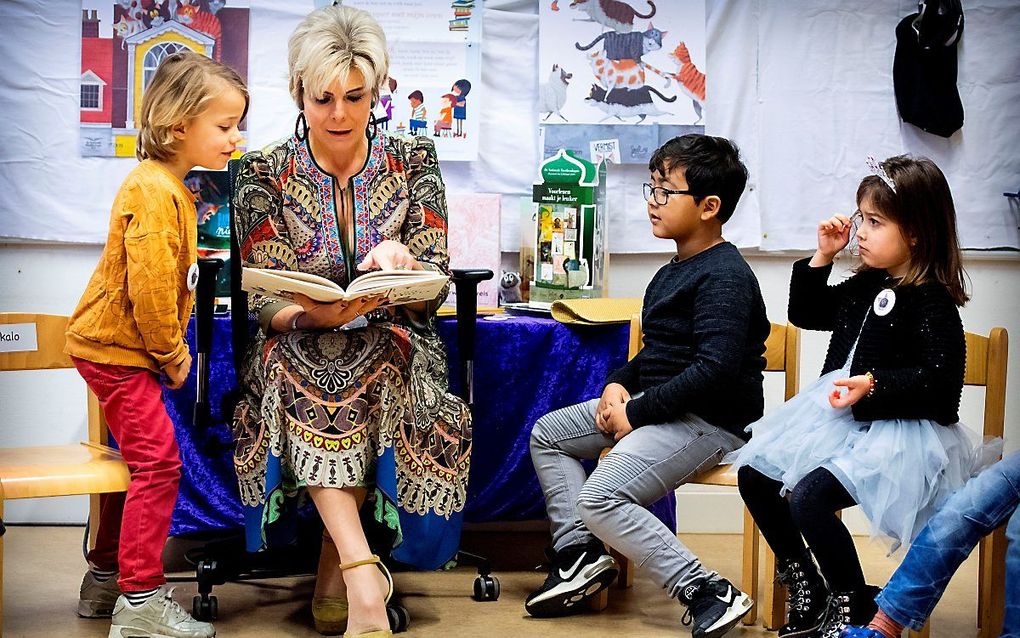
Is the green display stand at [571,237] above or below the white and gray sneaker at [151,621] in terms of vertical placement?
above

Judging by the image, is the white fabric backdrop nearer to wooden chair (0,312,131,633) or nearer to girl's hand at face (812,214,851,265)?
wooden chair (0,312,131,633)

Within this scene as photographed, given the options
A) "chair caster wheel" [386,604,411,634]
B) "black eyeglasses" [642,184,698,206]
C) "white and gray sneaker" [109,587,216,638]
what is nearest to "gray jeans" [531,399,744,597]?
"chair caster wheel" [386,604,411,634]

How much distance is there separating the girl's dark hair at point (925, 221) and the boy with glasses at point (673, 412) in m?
0.34

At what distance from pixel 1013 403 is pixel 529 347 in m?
1.62

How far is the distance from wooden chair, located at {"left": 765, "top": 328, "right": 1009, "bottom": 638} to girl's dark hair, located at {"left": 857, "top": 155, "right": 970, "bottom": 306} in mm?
314

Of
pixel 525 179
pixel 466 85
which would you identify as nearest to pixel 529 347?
pixel 525 179

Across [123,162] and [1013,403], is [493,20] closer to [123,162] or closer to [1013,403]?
[123,162]

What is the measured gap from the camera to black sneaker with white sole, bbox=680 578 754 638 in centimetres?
228

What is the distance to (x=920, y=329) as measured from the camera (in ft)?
7.30

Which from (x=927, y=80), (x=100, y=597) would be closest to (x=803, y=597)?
(x=100, y=597)

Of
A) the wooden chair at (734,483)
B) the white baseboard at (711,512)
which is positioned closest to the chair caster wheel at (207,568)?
the wooden chair at (734,483)

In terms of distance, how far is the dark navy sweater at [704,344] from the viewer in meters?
2.40

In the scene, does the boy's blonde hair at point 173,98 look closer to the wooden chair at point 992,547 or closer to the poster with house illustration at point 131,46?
the poster with house illustration at point 131,46

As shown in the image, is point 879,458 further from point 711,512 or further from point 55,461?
point 55,461
